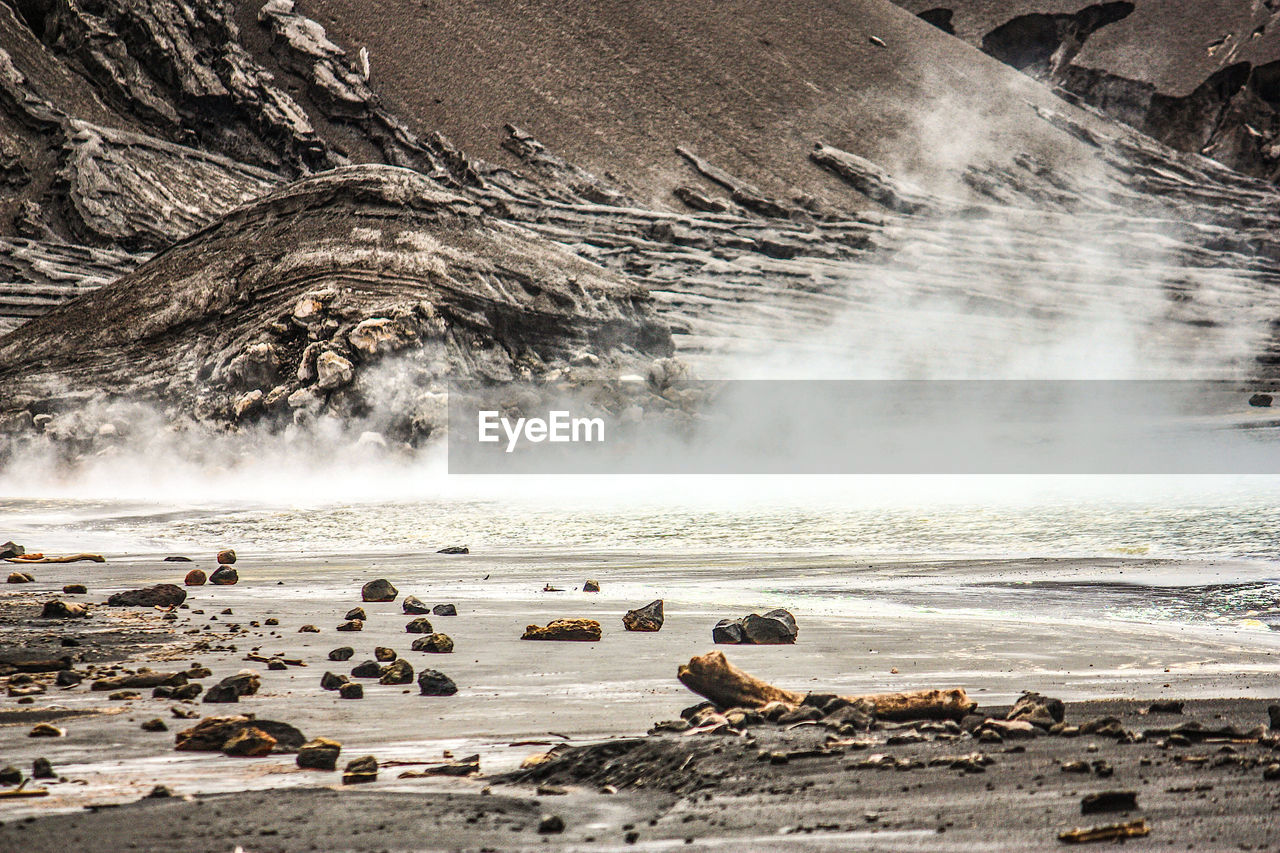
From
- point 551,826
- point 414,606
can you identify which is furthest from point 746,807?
point 414,606

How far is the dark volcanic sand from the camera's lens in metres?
2.46

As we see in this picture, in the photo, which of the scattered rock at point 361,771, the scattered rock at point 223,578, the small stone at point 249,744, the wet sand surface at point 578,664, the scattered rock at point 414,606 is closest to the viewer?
the wet sand surface at point 578,664

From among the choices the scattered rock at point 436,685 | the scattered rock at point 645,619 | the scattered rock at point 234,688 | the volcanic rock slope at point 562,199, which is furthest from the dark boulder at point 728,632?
the volcanic rock slope at point 562,199

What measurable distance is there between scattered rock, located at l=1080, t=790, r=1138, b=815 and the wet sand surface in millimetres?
92

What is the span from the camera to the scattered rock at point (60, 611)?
5.71m

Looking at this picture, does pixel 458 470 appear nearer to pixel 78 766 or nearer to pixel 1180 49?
pixel 78 766

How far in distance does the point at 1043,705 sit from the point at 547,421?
1678cm

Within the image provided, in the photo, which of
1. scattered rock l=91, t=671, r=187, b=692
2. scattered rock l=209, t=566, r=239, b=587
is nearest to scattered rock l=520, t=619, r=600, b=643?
scattered rock l=91, t=671, r=187, b=692

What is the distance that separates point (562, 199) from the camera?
129 ft

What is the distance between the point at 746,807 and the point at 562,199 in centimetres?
3777

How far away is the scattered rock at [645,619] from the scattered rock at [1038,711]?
7.41ft

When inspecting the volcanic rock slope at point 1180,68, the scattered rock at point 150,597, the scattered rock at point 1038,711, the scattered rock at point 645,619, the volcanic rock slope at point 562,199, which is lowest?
the scattered rock at point 1038,711

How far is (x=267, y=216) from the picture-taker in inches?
909

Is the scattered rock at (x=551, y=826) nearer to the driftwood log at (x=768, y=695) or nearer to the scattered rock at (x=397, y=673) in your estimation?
the driftwood log at (x=768, y=695)
